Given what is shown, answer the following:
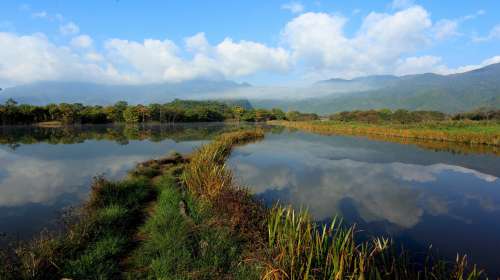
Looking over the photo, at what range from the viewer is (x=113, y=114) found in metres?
84.6

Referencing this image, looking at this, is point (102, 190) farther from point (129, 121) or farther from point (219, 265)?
point (129, 121)

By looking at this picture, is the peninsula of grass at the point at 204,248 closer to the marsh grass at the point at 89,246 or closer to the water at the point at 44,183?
the marsh grass at the point at 89,246

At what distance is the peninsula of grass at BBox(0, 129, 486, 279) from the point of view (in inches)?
188

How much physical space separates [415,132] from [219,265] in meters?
40.6

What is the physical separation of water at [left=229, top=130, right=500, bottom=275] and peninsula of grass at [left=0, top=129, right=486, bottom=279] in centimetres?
132

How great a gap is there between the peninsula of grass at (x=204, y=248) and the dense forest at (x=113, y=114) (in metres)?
75.2

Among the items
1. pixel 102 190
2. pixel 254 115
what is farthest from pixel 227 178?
pixel 254 115

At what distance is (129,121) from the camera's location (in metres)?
86.4

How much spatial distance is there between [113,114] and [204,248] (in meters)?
88.2

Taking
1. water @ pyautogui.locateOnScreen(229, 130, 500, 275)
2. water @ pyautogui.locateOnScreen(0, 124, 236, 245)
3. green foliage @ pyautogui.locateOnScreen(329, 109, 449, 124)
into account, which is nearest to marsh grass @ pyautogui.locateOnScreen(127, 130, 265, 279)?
water @ pyautogui.locateOnScreen(229, 130, 500, 275)

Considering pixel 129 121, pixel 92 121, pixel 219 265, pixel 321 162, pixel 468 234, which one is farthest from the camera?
pixel 129 121

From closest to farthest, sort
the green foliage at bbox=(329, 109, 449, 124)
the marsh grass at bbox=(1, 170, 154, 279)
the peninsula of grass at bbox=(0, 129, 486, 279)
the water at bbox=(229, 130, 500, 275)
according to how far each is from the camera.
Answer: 1. the peninsula of grass at bbox=(0, 129, 486, 279)
2. the marsh grass at bbox=(1, 170, 154, 279)
3. the water at bbox=(229, 130, 500, 275)
4. the green foliage at bbox=(329, 109, 449, 124)

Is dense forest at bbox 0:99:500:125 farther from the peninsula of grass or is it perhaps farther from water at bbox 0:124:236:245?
the peninsula of grass

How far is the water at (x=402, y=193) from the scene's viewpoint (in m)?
8.06
